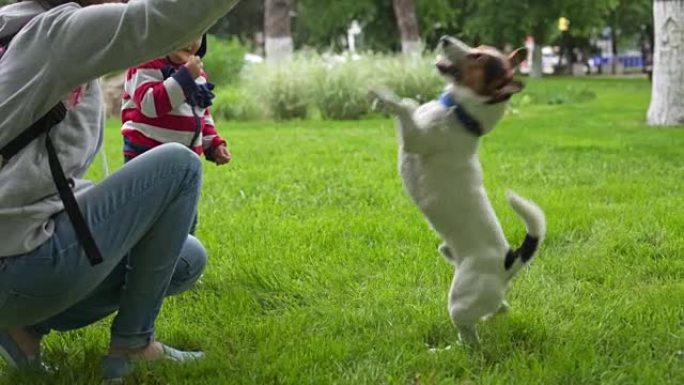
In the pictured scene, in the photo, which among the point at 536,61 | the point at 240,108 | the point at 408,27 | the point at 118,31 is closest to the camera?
the point at 118,31

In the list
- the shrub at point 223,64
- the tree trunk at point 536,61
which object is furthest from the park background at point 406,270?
the tree trunk at point 536,61

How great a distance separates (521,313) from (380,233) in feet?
4.53

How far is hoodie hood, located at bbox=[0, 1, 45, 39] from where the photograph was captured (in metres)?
2.10

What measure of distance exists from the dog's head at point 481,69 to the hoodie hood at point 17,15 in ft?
3.50

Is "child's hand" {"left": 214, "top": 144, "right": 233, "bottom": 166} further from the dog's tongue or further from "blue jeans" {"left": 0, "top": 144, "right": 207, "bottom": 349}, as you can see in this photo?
the dog's tongue

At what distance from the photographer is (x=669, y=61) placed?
9344mm

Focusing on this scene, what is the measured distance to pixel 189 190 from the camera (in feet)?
8.04

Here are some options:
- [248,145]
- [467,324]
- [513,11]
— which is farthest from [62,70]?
[513,11]

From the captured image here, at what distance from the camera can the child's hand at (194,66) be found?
2922 mm

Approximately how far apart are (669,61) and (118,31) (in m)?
8.53

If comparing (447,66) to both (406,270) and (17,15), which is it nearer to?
(17,15)

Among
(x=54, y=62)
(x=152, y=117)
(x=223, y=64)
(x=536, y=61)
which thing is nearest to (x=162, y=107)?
(x=152, y=117)

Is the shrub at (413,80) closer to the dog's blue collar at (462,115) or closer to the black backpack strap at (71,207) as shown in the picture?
the dog's blue collar at (462,115)

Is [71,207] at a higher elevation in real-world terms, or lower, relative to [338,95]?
higher
